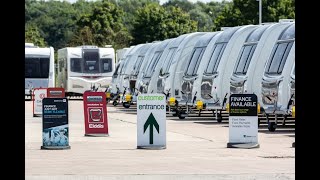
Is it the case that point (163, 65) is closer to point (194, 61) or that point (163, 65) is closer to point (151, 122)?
point (194, 61)

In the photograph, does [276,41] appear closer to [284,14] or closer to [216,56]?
[216,56]

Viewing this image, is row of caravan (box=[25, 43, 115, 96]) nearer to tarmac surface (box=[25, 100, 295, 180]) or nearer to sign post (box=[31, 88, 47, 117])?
sign post (box=[31, 88, 47, 117])

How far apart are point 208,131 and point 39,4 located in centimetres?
11112

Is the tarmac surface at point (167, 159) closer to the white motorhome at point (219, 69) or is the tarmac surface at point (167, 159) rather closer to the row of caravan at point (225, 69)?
the row of caravan at point (225, 69)

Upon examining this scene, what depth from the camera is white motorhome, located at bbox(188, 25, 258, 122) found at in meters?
25.6

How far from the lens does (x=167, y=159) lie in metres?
14.4

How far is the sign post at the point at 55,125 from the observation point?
1638cm

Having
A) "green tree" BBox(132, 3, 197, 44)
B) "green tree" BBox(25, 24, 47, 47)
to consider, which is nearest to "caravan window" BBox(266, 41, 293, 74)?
"green tree" BBox(132, 3, 197, 44)

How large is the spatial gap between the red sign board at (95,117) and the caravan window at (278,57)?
4148 millimetres

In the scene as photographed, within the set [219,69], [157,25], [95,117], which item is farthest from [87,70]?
[157,25]

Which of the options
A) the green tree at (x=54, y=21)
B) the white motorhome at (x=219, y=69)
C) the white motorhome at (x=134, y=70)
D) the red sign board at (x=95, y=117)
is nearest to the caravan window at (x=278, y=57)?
the white motorhome at (x=219, y=69)
